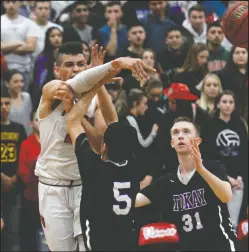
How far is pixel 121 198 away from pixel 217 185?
147 centimetres

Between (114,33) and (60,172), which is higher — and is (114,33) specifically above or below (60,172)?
above

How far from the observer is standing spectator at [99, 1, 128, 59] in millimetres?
12016

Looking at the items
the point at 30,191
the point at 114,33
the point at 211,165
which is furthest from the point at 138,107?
the point at 211,165

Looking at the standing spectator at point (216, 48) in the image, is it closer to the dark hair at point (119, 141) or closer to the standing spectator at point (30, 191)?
the standing spectator at point (30, 191)

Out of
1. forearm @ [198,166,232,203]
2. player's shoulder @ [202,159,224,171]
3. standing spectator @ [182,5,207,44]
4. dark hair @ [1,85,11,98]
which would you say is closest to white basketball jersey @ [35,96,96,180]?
forearm @ [198,166,232,203]

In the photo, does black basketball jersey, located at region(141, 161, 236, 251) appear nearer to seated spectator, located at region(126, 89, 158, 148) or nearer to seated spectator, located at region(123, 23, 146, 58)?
seated spectator, located at region(126, 89, 158, 148)

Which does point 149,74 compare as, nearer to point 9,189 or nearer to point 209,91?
point 209,91

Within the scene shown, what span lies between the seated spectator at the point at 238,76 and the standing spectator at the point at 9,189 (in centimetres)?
303

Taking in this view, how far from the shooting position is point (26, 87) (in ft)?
39.0

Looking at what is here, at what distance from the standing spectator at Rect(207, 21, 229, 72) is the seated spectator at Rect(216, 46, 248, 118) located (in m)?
0.32

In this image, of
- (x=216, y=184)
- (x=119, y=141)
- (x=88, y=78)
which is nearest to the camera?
(x=119, y=141)

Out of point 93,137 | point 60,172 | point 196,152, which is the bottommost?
point 60,172

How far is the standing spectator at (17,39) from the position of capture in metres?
11.8

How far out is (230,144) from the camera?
10.3 m
